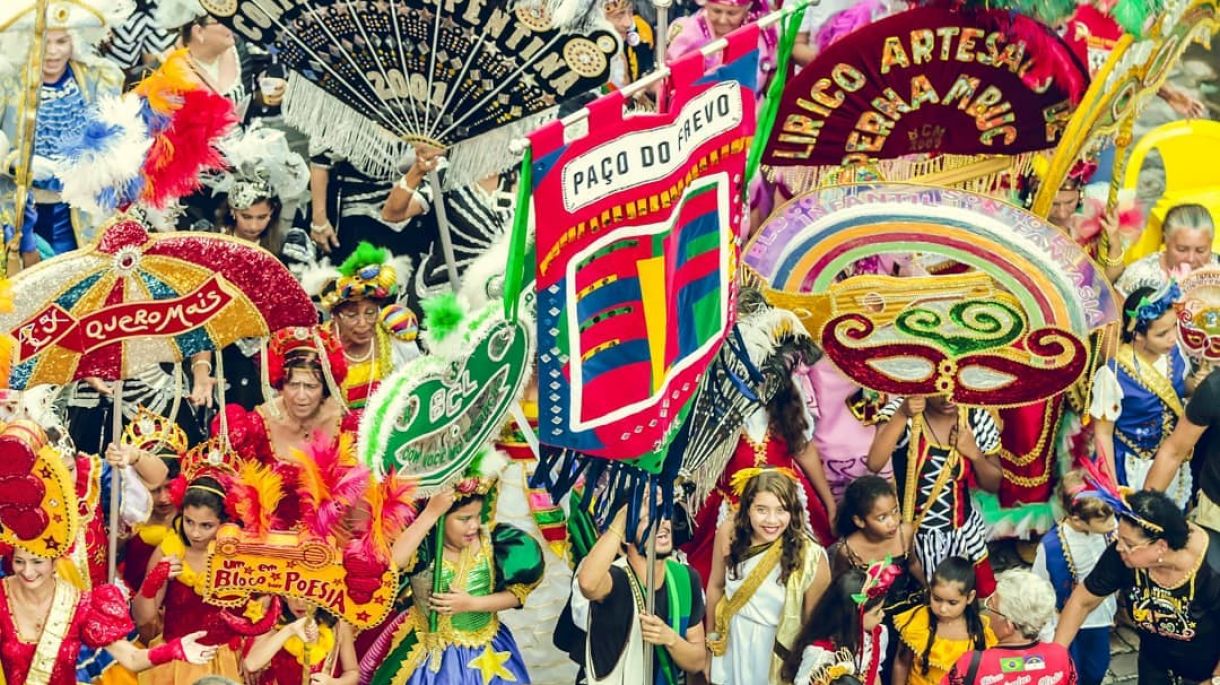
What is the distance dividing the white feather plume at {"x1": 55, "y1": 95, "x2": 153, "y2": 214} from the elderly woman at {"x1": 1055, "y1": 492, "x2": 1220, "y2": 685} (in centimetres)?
430

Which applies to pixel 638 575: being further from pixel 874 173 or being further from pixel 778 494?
→ pixel 874 173

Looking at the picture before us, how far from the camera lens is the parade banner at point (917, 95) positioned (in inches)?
494

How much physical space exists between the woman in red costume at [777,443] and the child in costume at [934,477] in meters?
0.34

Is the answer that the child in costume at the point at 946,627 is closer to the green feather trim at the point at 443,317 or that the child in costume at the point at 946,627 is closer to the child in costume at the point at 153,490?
the green feather trim at the point at 443,317

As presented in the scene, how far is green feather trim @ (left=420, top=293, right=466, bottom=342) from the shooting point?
38.7 feet

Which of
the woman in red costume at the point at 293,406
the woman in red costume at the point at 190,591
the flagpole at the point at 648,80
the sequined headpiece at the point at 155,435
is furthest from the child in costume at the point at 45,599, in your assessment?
the flagpole at the point at 648,80

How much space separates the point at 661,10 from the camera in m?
11.0

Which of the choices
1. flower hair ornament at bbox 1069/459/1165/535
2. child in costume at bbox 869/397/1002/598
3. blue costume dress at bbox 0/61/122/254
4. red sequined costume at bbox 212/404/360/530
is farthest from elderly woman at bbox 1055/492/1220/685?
blue costume dress at bbox 0/61/122/254

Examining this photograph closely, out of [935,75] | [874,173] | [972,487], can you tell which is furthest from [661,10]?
[972,487]

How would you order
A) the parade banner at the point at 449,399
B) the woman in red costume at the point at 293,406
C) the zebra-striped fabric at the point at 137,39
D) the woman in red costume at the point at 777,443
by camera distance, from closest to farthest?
the parade banner at the point at 449,399 → the woman in red costume at the point at 777,443 → the woman in red costume at the point at 293,406 → the zebra-striped fabric at the point at 137,39

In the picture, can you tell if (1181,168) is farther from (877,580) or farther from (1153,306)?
(877,580)

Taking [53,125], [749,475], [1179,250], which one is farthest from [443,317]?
[1179,250]

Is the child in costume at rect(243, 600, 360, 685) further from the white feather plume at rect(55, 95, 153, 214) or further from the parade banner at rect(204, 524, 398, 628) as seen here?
the white feather plume at rect(55, 95, 153, 214)

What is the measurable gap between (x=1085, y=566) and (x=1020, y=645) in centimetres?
121
